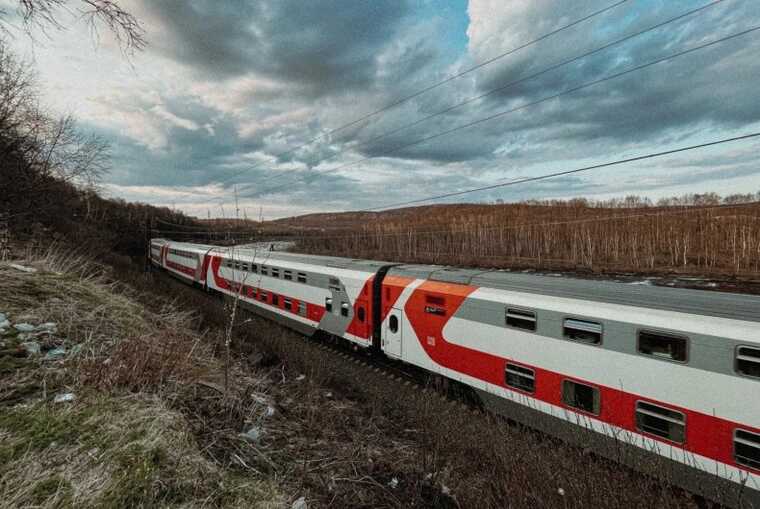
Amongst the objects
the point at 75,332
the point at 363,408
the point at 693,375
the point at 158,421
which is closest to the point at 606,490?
the point at 693,375

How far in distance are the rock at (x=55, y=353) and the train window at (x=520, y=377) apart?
288 inches

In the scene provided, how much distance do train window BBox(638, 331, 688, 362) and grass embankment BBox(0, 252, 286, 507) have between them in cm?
554

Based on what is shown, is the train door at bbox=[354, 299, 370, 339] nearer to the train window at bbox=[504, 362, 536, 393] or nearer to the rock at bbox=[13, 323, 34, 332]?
the train window at bbox=[504, 362, 536, 393]

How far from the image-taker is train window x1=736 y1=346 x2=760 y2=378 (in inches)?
181

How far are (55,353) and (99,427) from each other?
2.12 m

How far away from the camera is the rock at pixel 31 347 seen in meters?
4.59

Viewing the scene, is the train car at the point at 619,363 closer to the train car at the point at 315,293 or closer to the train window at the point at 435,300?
the train window at the point at 435,300

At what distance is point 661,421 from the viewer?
5438 millimetres

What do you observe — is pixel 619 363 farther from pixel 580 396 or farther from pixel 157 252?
pixel 157 252

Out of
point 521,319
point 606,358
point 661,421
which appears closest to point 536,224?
point 521,319

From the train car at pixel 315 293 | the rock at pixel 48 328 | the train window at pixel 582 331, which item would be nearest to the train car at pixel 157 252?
the train car at pixel 315 293

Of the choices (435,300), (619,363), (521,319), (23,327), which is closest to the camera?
(23,327)

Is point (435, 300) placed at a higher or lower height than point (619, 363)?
higher

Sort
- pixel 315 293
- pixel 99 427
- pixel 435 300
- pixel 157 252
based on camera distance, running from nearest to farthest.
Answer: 1. pixel 99 427
2. pixel 435 300
3. pixel 315 293
4. pixel 157 252
